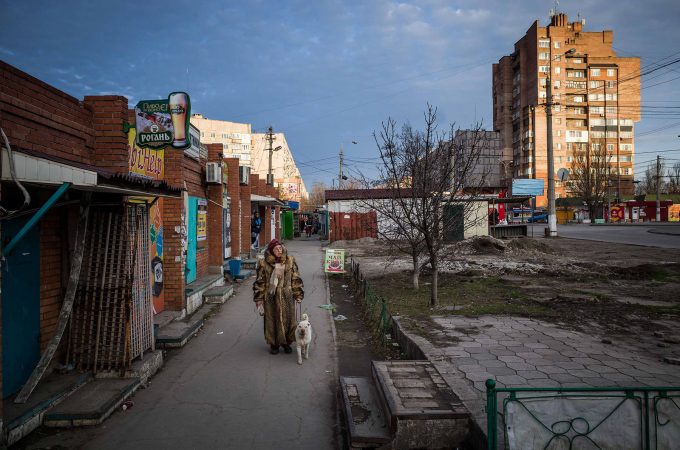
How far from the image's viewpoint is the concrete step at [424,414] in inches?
145

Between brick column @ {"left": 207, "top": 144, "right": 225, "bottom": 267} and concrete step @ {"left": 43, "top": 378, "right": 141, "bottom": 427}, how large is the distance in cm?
851

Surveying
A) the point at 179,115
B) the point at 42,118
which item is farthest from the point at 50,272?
the point at 179,115

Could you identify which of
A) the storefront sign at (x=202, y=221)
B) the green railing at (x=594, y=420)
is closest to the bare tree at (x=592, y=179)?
the storefront sign at (x=202, y=221)

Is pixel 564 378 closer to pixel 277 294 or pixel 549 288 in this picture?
pixel 277 294

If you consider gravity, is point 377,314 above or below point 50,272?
below

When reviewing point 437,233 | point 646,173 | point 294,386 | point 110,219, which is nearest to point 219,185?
point 437,233

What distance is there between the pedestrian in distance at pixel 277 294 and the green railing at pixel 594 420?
13.5ft

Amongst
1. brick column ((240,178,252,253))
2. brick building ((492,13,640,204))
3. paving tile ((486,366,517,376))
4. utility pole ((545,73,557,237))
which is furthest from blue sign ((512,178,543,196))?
paving tile ((486,366,517,376))

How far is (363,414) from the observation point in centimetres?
430

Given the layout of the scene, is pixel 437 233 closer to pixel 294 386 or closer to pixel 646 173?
pixel 294 386

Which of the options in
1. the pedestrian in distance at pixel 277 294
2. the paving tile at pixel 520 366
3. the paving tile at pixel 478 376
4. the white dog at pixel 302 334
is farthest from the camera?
the pedestrian in distance at pixel 277 294

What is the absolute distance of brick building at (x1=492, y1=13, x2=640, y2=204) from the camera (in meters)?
68.9

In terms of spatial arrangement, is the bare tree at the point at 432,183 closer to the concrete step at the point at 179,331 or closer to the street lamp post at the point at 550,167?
the concrete step at the point at 179,331

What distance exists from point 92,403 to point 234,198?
12051mm
